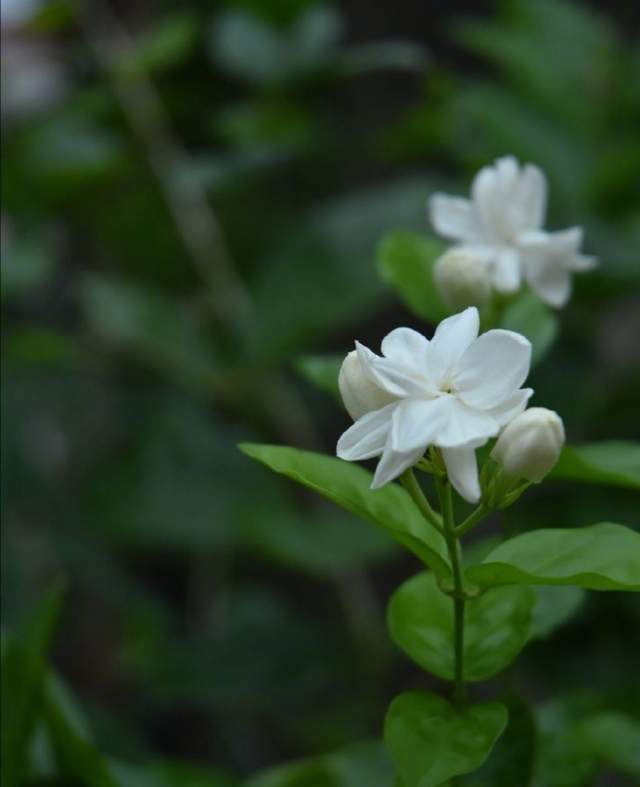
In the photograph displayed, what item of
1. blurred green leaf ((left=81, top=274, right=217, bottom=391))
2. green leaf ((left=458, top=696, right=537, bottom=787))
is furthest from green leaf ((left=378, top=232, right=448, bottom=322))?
blurred green leaf ((left=81, top=274, right=217, bottom=391))

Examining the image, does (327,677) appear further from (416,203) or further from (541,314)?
(541,314)

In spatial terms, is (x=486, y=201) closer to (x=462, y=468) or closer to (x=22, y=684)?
(x=462, y=468)

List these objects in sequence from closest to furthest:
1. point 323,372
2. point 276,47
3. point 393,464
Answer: point 393,464 → point 323,372 → point 276,47

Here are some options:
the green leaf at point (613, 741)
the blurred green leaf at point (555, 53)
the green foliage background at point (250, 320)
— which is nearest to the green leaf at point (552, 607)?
Answer: the green leaf at point (613, 741)

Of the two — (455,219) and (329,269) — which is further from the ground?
(455,219)

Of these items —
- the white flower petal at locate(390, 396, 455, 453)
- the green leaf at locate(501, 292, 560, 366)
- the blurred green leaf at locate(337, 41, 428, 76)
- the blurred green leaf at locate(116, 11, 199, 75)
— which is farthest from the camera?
the blurred green leaf at locate(116, 11, 199, 75)

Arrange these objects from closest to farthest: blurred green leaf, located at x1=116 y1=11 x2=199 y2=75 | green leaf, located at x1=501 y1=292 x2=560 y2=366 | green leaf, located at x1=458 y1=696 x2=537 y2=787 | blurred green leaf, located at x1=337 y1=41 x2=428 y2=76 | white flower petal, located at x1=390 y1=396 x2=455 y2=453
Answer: white flower petal, located at x1=390 y1=396 x2=455 y2=453, green leaf, located at x1=458 y1=696 x2=537 y2=787, green leaf, located at x1=501 y1=292 x2=560 y2=366, blurred green leaf, located at x1=337 y1=41 x2=428 y2=76, blurred green leaf, located at x1=116 y1=11 x2=199 y2=75

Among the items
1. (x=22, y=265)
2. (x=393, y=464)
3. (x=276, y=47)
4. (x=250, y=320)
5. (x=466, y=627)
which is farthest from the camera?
(x=276, y=47)

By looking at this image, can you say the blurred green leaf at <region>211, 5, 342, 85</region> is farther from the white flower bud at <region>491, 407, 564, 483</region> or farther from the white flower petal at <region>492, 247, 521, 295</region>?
the white flower bud at <region>491, 407, 564, 483</region>

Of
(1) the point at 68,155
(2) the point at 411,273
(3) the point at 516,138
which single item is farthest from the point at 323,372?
(1) the point at 68,155
